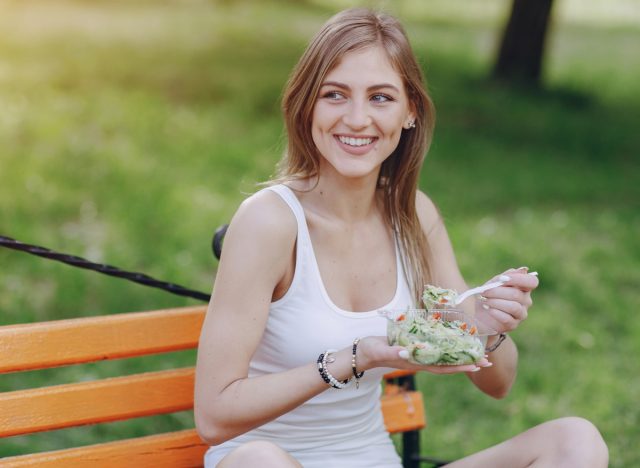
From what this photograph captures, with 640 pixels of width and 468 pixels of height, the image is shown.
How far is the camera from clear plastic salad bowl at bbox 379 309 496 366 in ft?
6.64

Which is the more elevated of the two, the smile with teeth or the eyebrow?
the eyebrow

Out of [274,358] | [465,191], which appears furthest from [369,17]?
[465,191]

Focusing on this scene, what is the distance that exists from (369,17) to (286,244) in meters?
0.63

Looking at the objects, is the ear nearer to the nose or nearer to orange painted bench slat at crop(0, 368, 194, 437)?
the nose

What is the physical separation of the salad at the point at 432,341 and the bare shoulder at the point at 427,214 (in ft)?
2.15

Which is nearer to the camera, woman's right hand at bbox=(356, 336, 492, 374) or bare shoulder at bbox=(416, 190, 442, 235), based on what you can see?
woman's right hand at bbox=(356, 336, 492, 374)

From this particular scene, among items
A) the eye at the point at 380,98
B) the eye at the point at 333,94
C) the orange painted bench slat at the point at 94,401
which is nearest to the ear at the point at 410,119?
the eye at the point at 380,98

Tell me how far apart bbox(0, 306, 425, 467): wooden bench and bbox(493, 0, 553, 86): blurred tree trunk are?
22.3ft

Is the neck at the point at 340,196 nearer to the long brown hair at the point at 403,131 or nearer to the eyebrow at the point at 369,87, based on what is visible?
the long brown hair at the point at 403,131

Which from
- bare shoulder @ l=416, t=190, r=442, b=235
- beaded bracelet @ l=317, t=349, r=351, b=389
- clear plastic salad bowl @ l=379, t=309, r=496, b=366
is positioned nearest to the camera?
Answer: clear plastic salad bowl @ l=379, t=309, r=496, b=366

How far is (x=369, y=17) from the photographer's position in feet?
8.13

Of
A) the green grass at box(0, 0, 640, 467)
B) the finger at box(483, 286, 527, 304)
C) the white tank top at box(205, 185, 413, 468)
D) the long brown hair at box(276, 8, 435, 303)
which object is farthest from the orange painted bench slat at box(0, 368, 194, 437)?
the green grass at box(0, 0, 640, 467)

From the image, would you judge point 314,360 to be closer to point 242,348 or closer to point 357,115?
point 242,348

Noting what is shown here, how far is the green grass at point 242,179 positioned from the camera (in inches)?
178
